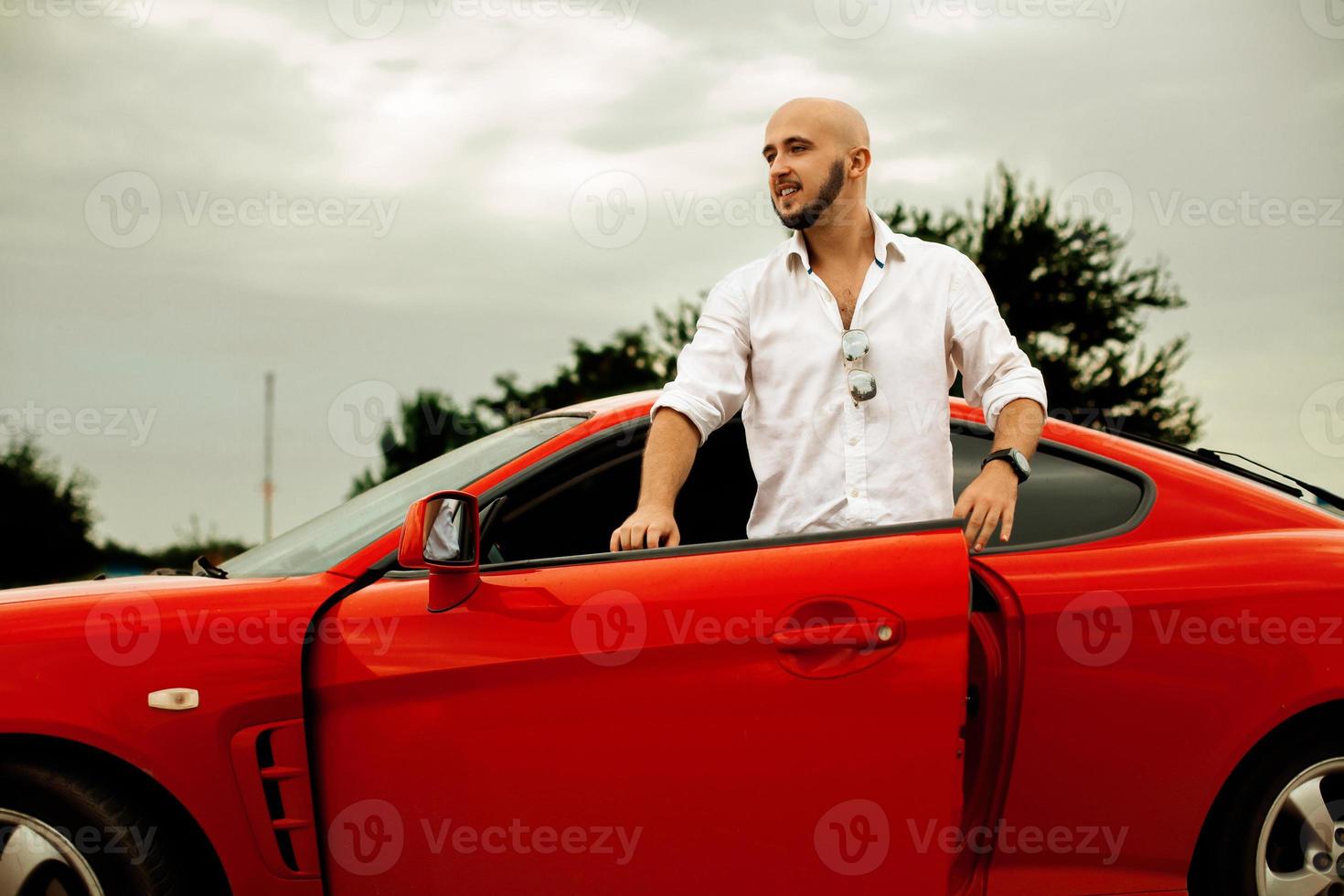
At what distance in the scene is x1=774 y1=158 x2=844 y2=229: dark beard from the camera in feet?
8.98

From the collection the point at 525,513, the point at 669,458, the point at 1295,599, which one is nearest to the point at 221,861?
the point at 525,513

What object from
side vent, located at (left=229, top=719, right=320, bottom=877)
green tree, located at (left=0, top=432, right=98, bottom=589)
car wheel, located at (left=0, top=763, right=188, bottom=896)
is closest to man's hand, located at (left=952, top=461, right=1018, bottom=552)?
side vent, located at (left=229, top=719, right=320, bottom=877)

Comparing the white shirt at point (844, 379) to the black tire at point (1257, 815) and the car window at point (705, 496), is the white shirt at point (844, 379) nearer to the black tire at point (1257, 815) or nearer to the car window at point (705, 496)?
the car window at point (705, 496)

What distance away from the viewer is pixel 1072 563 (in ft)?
8.81

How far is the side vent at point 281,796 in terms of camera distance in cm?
241

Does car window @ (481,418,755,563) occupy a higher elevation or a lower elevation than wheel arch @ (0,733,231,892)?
higher

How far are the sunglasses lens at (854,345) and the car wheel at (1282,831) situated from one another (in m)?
1.21

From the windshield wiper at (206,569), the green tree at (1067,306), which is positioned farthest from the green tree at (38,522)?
the windshield wiper at (206,569)

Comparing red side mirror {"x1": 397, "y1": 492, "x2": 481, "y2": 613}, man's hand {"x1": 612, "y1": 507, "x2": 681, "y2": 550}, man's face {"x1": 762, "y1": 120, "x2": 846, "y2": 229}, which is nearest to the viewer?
red side mirror {"x1": 397, "y1": 492, "x2": 481, "y2": 613}

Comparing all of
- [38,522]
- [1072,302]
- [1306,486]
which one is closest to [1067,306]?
[1072,302]

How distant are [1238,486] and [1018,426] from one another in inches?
29.0

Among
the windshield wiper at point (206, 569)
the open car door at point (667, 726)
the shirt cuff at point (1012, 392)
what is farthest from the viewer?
the windshield wiper at point (206, 569)

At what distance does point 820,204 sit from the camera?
2746 mm

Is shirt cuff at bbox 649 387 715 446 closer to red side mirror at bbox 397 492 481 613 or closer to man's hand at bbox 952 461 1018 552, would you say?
red side mirror at bbox 397 492 481 613
